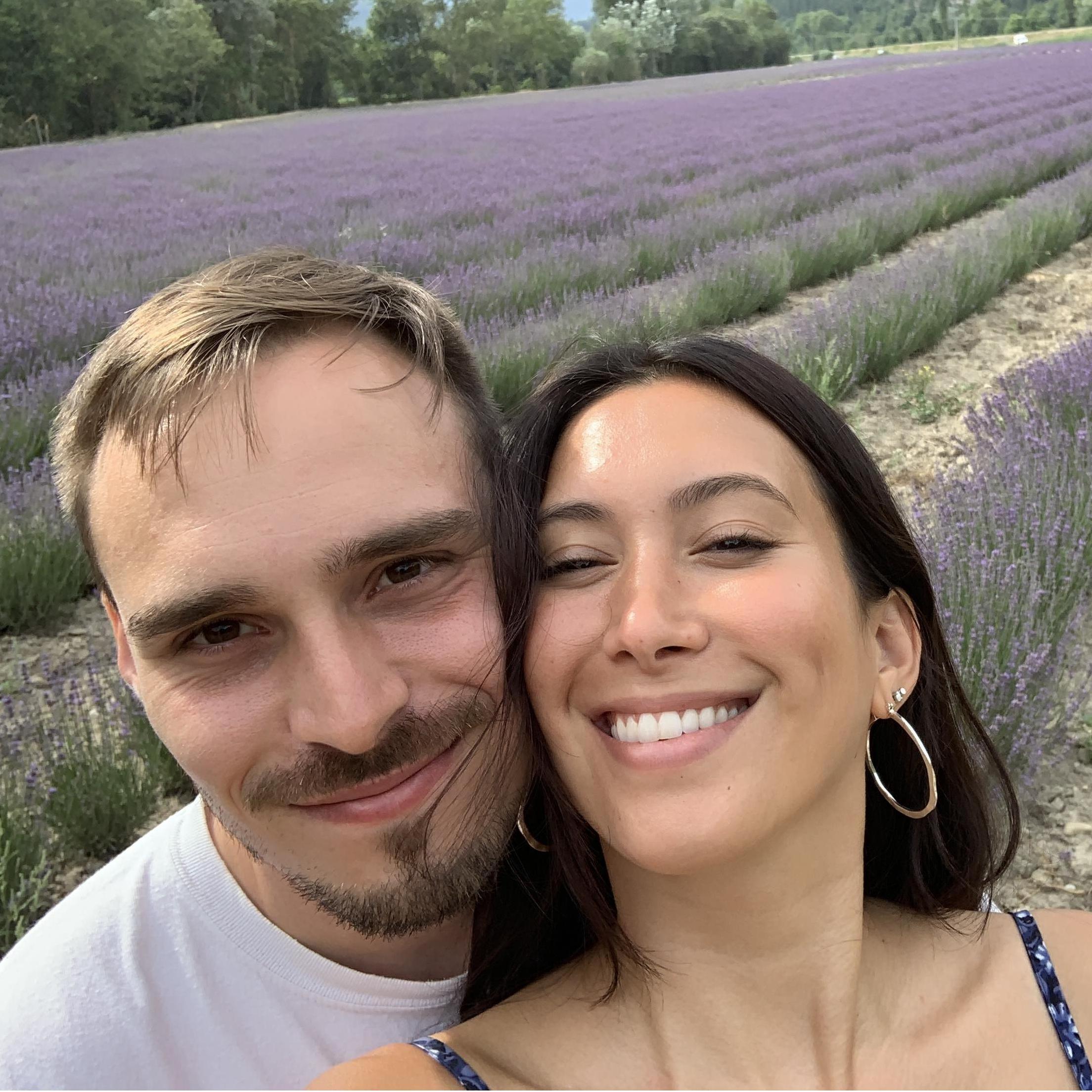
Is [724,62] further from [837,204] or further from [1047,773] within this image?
[1047,773]

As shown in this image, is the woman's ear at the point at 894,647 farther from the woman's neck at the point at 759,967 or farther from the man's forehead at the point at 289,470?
the man's forehead at the point at 289,470

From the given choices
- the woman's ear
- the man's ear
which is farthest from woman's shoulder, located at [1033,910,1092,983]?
the man's ear

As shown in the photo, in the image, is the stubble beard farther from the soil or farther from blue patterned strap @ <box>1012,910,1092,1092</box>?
the soil

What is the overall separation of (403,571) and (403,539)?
0.06m

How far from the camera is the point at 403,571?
127 cm

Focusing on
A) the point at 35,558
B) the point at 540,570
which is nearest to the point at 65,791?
the point at 35,558

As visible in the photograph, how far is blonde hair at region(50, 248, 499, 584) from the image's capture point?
48.3 inches

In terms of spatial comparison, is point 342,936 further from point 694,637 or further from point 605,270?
point 605,270

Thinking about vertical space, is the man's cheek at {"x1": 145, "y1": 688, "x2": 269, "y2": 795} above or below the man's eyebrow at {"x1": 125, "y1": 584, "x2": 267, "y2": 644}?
below

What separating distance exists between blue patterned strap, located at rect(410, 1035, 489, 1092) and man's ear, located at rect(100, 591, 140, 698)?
584 millimetres

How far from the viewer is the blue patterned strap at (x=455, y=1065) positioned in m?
1.17

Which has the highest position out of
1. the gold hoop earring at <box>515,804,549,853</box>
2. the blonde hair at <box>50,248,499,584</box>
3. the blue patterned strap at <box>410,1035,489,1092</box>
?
the blonde hair at <box>50,248,499,584</box>

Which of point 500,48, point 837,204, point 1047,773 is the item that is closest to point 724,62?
point 500,48

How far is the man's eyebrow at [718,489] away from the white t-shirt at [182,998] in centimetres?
75
